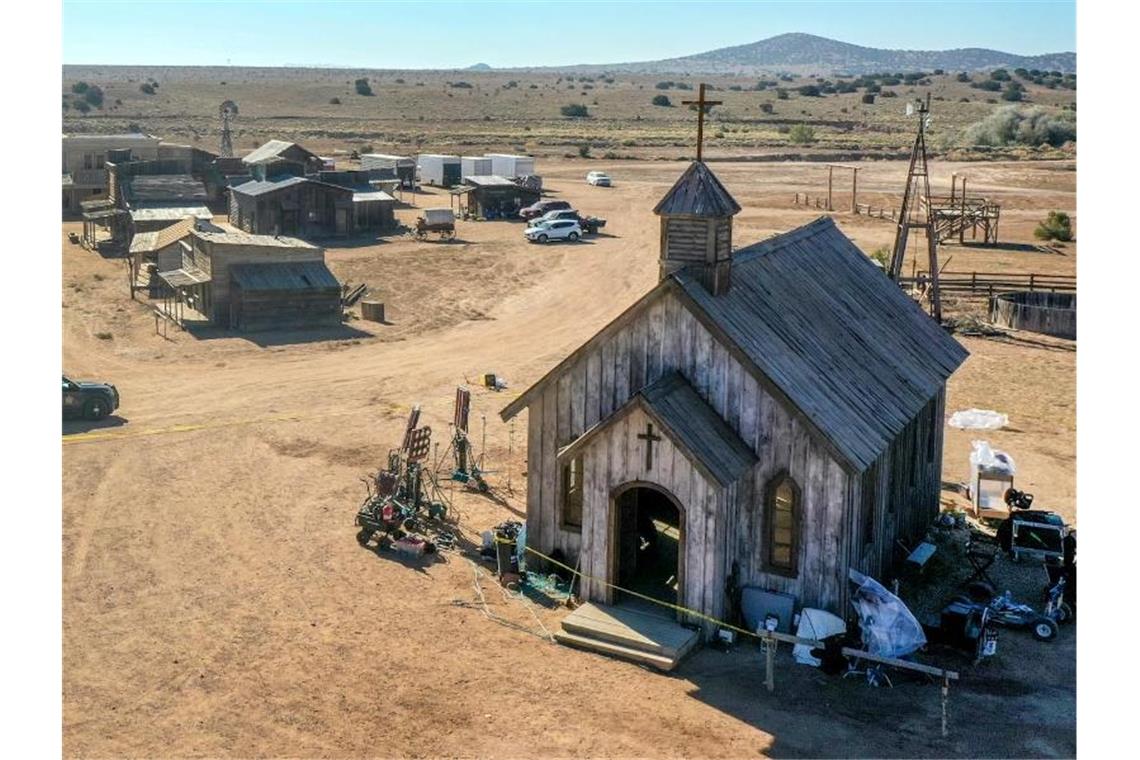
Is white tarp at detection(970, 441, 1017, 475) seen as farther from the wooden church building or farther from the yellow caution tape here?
the yellow caution tape

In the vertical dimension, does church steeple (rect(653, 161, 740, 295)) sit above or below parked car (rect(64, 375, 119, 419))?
above

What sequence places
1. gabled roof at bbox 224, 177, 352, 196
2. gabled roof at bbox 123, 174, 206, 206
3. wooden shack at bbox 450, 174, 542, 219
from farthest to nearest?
wooden shack at bbox 450, 174, 542, 219 → gabled roof at bbox 123, 174, 206, 206 → gabled roof at bbox 224, 177, 352, 196

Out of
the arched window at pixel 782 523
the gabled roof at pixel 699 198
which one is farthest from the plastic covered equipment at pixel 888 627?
the gabled roof at pixel 699 198

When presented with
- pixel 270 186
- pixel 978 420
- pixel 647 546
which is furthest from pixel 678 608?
pixel 270 186

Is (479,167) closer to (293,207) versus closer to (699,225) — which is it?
(293,207)

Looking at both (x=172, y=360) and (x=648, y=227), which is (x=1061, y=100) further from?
(x=172, y=360)

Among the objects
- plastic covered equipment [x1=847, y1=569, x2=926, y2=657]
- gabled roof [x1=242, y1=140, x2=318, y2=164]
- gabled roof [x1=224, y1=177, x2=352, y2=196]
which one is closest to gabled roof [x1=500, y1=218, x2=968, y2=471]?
plastic covered equipment [x1=847, y1=569, x2=926, y2=657]
